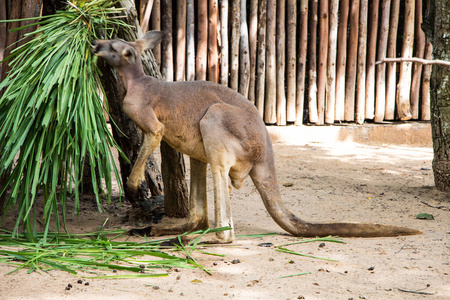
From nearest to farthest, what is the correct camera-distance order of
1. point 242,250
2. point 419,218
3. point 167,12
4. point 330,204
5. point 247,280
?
point 247,280
point 242,250
point 419,218
point 330,204
point 167,12

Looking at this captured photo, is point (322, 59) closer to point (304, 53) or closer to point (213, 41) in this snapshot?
point (304, 53)

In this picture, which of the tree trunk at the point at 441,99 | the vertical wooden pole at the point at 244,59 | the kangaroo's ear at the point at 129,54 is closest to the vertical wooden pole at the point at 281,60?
the vertical wooden pole at the point at 244,59

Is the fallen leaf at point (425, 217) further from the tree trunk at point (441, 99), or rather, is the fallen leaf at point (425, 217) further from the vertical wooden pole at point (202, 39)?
the vertical wooden pole at point (202, 39)

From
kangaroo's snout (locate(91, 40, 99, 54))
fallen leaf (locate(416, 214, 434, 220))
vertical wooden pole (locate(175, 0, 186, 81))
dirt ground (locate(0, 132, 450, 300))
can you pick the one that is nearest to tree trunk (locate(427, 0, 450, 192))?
dirt ground (locate(0, 132, 450, 300))

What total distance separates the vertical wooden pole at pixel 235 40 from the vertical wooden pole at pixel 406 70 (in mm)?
2775

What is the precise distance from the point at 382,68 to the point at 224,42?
263 cm

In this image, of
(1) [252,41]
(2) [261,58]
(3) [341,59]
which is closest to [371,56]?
(3) [341,59]

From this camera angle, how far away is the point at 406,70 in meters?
8.43

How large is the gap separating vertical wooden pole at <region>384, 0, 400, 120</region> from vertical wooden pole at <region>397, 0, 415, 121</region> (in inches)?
4.1

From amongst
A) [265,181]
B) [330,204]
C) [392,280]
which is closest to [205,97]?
[265,181]

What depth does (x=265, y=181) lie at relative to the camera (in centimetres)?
360

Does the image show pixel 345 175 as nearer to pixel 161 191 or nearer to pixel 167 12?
pixel 161 191

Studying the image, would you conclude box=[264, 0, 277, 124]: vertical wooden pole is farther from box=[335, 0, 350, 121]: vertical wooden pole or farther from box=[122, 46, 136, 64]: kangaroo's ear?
box=[122, 46, 136, 64]: kangaroo's ear

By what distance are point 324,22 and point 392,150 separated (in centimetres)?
223
